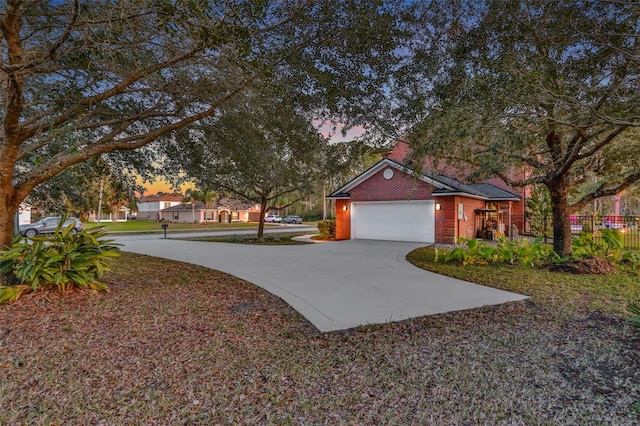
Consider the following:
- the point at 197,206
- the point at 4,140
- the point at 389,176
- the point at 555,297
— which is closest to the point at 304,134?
the point at 4,140

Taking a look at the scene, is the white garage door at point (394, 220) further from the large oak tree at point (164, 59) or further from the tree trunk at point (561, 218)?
the large oak tree at point (164, 59)

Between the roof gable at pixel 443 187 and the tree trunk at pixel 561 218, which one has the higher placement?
the roof gable at pixel 443 187

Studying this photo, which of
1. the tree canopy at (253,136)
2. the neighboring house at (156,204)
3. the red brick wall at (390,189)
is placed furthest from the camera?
the neighboring house at (156,204)

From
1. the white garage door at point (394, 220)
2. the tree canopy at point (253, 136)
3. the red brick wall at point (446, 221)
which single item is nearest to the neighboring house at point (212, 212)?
the white garage door at point (394, 220)

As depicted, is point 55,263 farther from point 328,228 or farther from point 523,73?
point 328,228

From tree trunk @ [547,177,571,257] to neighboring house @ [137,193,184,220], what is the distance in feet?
194

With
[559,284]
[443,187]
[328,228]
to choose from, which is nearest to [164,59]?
[559,284]

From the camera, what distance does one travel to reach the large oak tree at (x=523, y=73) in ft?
16.1

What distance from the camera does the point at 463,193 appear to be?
14805 mm

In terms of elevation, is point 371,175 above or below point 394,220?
above

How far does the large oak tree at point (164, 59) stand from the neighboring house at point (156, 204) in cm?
5728

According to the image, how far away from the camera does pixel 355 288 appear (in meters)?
6.59

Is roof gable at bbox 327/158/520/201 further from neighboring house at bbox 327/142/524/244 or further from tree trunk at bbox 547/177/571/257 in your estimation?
tree trunk at bbox 547/177/571/257

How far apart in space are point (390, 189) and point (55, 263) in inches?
535
